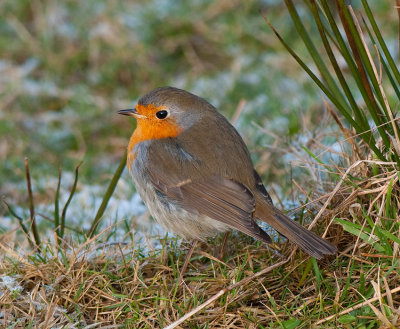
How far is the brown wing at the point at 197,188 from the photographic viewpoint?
3201 millimetres

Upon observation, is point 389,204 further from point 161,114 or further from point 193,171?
point 161,114

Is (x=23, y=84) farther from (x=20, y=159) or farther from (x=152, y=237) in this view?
(x=152, y=237)

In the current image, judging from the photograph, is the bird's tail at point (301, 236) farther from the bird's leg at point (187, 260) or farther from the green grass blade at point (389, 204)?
the bird's leg at point (187, 260)

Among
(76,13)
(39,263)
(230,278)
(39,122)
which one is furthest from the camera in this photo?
(76,13)

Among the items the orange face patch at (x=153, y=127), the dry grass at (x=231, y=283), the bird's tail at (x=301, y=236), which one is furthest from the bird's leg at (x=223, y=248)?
the orange face patch at (x=153, y=127)

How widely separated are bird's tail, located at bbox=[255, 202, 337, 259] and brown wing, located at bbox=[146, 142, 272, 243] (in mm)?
111

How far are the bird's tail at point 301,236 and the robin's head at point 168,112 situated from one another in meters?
0.83

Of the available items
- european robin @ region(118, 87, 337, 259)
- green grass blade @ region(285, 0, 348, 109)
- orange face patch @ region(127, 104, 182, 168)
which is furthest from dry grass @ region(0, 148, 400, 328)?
orange face patch @ region(127, 104, 182, 168)

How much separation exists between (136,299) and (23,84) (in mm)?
4170

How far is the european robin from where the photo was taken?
3.25 metres

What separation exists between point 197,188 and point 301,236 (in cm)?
69

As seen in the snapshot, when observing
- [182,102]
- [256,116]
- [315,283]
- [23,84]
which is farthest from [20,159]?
[315,283]

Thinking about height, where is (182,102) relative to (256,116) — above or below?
above

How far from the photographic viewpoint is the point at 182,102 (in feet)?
12.3
